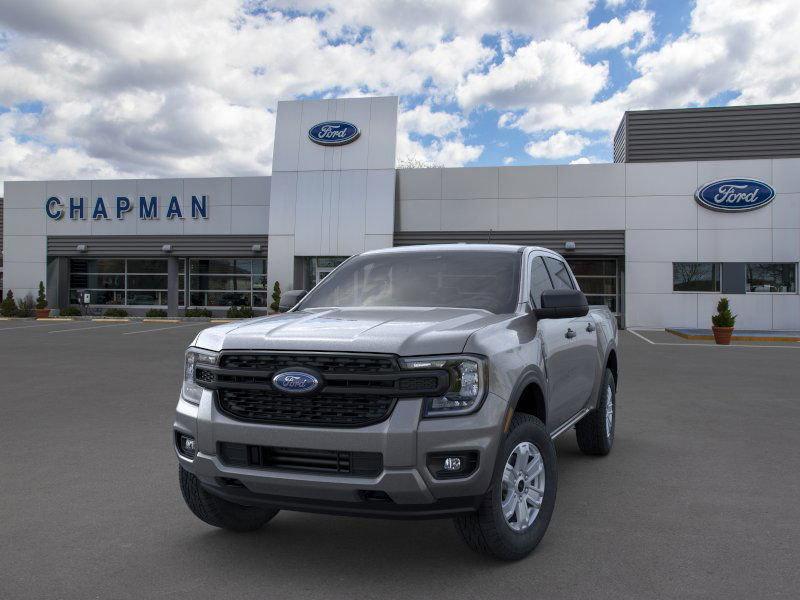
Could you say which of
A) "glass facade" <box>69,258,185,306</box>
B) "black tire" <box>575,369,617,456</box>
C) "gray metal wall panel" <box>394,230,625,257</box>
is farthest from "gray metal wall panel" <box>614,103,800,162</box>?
"black tire" <box>575,369,617,456</box>

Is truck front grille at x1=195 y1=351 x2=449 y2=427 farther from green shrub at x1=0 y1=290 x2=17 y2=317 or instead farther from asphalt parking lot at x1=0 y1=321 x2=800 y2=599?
green shrub at x1=0 y1=290 x2=17 y2=317

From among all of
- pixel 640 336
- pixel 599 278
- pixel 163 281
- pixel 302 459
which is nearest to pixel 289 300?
pixel 302 459

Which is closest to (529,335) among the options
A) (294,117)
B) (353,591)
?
(353,591)

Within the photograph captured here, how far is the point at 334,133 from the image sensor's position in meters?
29.0

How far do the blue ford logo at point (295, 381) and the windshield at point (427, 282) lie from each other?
136 centimetres

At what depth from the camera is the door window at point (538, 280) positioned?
192 inches

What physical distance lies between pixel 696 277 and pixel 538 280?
939 inches

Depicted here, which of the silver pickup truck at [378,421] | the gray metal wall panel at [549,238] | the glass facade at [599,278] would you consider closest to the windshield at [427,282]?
the silver pickup truck at [378,421]

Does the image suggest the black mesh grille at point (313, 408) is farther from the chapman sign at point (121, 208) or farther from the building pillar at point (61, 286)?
the building pillar at point (61, 286)

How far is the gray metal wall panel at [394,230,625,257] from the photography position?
2739cm

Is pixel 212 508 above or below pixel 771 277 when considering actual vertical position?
below

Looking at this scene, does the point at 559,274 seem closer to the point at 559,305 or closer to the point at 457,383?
the point at 559,305

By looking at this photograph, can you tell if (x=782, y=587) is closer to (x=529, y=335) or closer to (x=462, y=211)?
(x=529, y=335)

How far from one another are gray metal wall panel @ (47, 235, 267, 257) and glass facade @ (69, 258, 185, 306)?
4.85 ft
